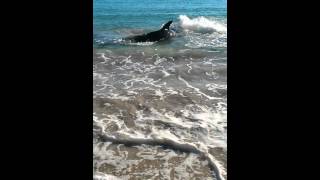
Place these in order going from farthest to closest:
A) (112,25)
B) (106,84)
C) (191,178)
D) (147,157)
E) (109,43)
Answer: (112,25)
(109,43)
(106,84)
(147,157)
(191,178)

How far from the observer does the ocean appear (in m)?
4.67

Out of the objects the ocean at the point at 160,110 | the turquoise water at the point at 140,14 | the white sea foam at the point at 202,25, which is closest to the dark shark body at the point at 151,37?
the ocean at the point at 160,110

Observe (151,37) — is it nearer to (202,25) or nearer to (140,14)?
(202,25)

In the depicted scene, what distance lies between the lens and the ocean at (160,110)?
4.67 m

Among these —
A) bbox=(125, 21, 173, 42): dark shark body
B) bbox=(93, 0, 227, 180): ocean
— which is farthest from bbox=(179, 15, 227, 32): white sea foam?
bbox=(93, 0, 227, 180): ocean

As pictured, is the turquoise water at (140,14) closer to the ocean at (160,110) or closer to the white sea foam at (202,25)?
the white sea foam at (202,25)

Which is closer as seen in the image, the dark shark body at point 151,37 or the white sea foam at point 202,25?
the dark shark body at point 151,37

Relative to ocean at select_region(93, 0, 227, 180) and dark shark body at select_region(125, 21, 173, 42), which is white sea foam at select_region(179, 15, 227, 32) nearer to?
dark shark body at select_region(125, 21, 173, 42)

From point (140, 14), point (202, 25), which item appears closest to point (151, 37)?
point (202, 25)
